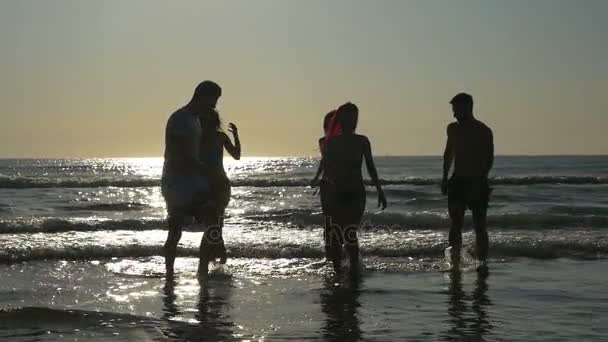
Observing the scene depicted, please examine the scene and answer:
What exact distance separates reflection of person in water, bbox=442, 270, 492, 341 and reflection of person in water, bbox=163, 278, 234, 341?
151 centimetres

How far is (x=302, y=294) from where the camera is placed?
7.27 meters

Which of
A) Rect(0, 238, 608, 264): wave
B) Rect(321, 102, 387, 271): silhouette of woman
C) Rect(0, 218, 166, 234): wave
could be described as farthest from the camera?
Rect(0, 218, 166, 234): wave

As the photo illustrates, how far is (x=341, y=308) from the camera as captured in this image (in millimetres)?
6508

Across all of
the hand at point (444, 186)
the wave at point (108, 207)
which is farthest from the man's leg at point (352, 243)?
the wave at point (108, 207)

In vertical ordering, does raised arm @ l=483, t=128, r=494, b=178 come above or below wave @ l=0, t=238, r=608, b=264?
above

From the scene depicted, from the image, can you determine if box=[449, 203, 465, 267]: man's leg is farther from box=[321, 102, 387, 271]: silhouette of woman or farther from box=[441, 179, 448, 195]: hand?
box=[321, 102, 387, 271]: silhouette of woman

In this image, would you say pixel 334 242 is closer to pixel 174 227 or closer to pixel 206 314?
pixel 174 227

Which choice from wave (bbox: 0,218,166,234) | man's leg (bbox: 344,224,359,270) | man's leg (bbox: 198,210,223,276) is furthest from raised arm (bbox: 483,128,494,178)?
wave (bbox: 0,218,166,234)

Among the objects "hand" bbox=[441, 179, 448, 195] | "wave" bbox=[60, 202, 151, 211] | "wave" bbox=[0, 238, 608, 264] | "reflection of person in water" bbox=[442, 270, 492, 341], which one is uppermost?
"hand" bbox=[441, 179, 448, 195]

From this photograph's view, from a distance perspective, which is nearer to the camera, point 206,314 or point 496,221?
point 206,314

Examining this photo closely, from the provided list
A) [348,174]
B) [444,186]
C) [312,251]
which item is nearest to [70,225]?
[312,251]

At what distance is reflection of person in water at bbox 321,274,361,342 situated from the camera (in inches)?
217

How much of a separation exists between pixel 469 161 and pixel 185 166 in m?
3.05

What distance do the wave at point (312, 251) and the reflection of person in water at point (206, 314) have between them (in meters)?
3.02
